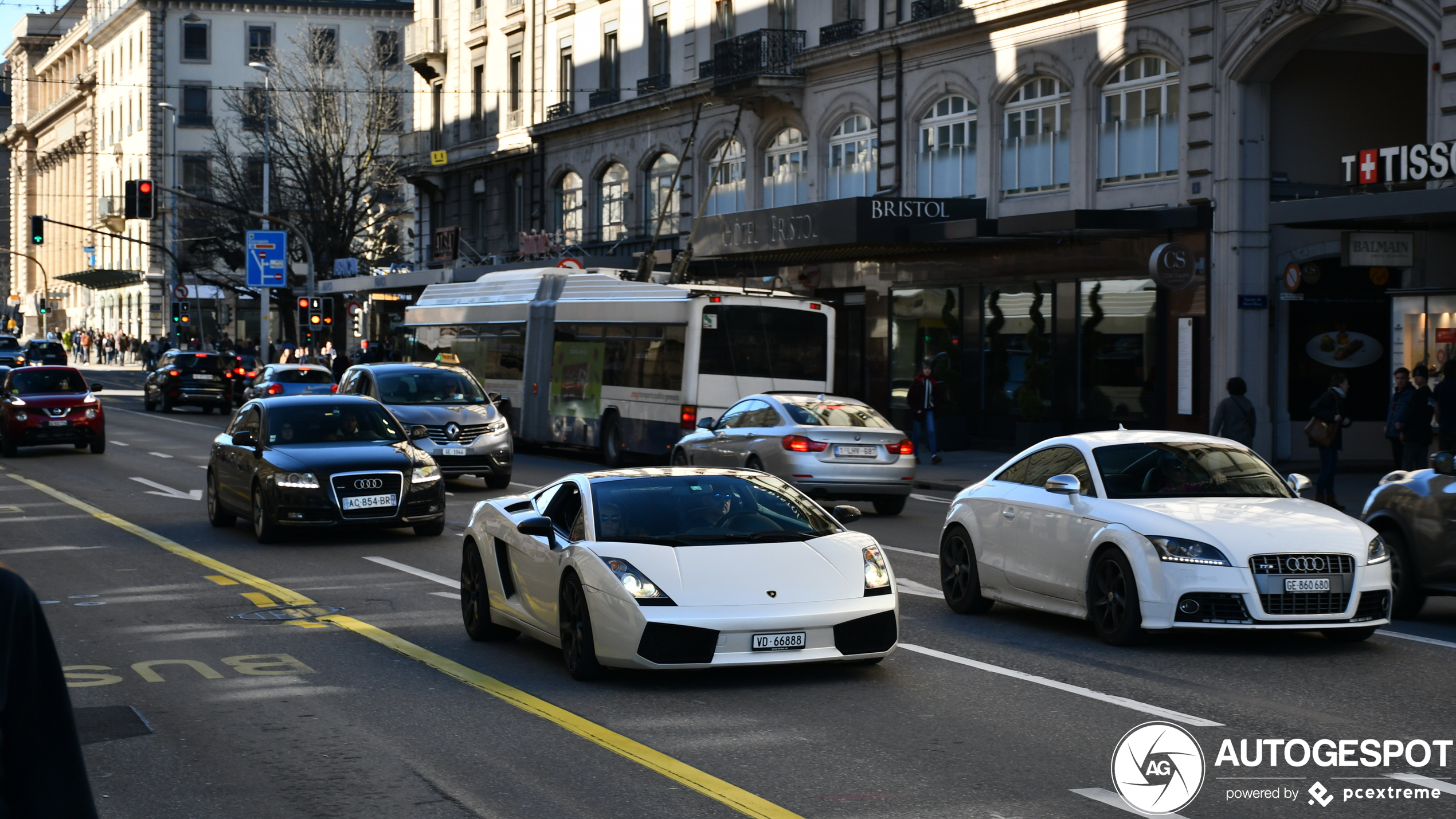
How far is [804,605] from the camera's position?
30.1ft

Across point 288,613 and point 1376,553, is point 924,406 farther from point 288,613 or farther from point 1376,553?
point 1376,553

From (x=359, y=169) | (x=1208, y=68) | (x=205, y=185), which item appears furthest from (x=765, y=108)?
(x=205, y=185)

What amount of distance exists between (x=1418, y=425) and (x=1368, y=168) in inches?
148

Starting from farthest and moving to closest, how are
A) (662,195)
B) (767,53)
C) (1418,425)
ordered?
(662,195)
(767,53)
(1418,425)

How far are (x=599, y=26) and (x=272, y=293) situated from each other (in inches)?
1566

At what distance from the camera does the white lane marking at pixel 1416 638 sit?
11.1 m

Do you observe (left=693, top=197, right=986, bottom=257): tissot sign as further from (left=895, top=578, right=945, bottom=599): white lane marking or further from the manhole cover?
the manhole cover

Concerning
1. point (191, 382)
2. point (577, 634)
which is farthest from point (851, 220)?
point (191, 382)

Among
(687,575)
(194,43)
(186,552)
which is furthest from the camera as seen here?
(194,43)

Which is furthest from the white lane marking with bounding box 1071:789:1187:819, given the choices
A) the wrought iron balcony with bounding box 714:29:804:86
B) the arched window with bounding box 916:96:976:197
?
the wrought iron balcony with bounding box 714:29:804:86

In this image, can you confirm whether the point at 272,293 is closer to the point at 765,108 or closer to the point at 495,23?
the point at 495,23

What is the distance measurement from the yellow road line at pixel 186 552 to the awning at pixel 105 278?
261 feet

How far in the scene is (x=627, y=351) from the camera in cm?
2927

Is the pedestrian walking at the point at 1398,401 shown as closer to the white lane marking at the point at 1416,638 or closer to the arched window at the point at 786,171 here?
the white lane marking at the point at 1416,638
